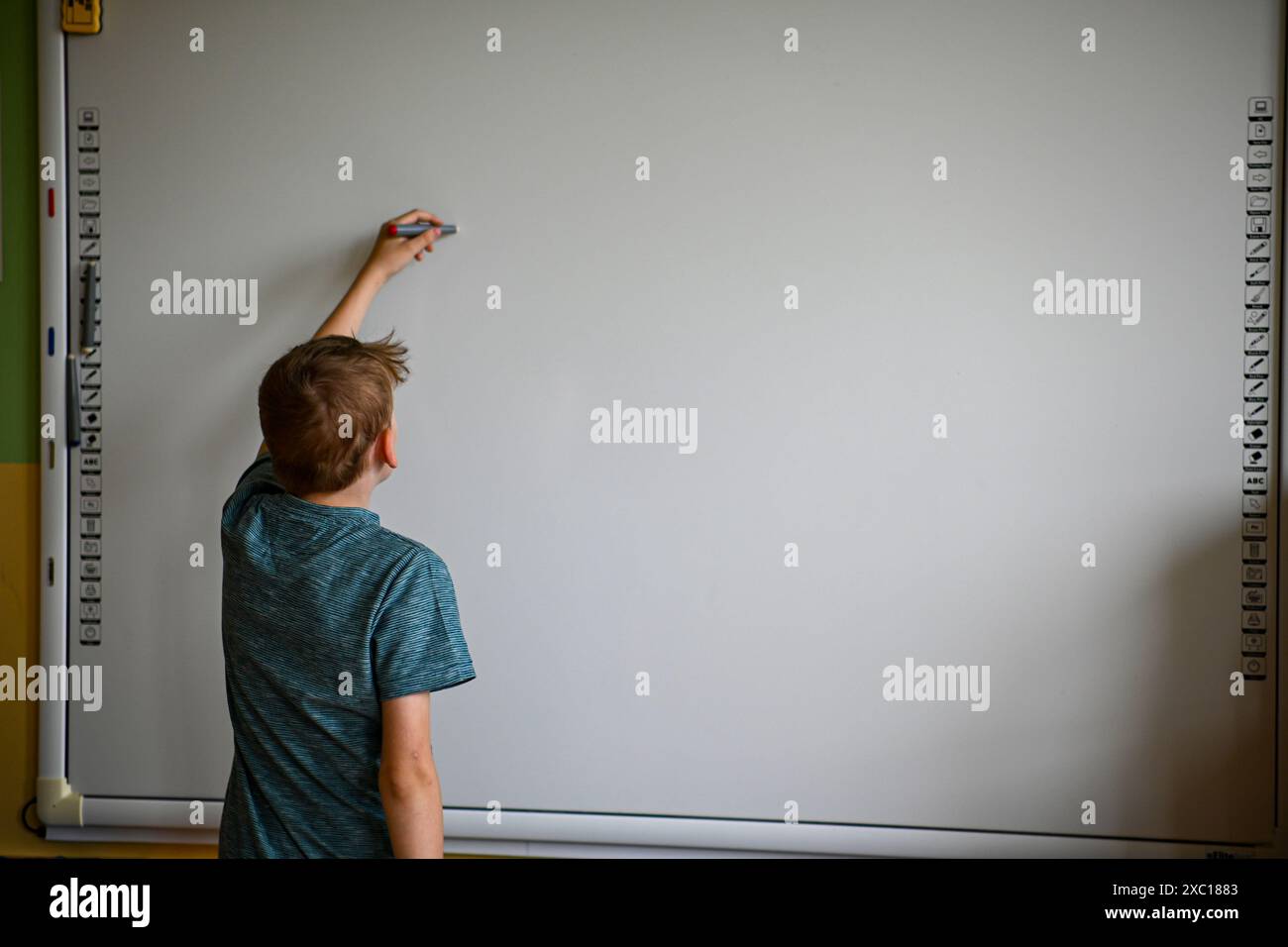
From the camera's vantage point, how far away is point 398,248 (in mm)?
1549

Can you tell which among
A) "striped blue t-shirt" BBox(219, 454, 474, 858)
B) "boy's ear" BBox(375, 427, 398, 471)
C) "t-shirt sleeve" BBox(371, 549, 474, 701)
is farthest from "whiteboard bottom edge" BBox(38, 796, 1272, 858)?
"boy's ear" BBox(375, 427, 398, 471)

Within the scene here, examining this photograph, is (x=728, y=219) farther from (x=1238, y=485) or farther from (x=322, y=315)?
(x=1238, y=485)

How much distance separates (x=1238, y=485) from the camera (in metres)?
1.49

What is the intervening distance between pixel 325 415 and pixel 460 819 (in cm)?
91

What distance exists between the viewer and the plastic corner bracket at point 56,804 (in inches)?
64.7

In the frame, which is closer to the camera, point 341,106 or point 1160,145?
point 1160,145

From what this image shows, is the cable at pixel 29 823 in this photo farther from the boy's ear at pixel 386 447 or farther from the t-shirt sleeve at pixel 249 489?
the boy's ear at pixel 386 447

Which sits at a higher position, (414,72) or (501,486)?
(414,72)

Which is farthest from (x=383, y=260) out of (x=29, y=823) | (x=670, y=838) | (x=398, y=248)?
(x=29, y=823)

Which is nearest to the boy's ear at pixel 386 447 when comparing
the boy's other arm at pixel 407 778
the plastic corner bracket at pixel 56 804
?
the boy's other arm at pixel 407 778

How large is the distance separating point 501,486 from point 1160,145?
1.29m

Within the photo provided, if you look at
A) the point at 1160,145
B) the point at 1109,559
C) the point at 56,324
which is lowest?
the point at 1109,559

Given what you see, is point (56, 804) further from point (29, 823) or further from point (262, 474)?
point (262, 474)

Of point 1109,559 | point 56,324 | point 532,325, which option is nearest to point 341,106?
point 532,325
